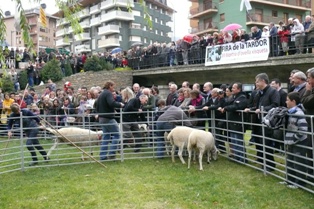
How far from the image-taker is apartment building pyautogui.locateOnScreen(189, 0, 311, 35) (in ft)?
144

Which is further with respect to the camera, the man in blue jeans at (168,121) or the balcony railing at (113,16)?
the balcony railing at (113,16)

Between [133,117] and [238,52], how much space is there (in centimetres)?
1046

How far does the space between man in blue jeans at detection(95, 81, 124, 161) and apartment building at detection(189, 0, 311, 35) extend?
117 ft

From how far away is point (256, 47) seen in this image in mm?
18453

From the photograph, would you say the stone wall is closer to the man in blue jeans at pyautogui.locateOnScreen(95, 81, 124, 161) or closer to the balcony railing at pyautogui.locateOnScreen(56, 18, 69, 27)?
the man in blue jeans at pyautogui.locateOnScreen(95, 81, 124, 161)

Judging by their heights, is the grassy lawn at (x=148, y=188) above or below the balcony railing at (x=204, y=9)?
below

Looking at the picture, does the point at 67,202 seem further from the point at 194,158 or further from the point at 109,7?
the point at 109,7

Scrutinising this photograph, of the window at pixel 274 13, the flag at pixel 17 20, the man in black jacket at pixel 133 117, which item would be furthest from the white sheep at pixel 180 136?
the window at pixel 274 13

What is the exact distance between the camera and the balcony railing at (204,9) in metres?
48.1

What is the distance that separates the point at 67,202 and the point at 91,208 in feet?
1.84

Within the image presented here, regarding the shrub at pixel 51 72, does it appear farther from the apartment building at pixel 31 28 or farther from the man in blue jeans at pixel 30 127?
the apartment building at pixel 31 28

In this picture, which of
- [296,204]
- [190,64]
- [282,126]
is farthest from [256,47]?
[296,204]

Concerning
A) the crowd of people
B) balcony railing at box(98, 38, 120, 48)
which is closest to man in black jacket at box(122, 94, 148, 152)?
the crowd of people

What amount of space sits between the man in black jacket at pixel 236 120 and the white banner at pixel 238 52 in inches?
379
